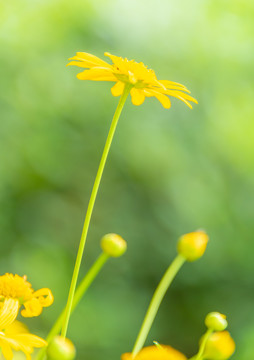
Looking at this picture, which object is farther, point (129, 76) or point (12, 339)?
point (129, 76)

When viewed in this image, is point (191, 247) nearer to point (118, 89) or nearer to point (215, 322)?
point (215, 322)

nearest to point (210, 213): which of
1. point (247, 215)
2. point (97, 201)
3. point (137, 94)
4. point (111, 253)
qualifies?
point (247, 215)

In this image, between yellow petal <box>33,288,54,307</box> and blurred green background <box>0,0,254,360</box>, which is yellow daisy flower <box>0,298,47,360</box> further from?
blurred green background <box>0,0,254,360</box>

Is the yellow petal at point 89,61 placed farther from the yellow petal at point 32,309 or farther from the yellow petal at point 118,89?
the yellow petal at point 32,309

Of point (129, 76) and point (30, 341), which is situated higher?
point (129, 76)

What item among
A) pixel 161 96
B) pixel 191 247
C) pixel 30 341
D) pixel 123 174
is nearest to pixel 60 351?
pixel 30 341

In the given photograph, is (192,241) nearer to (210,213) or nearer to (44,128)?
(210,213)
